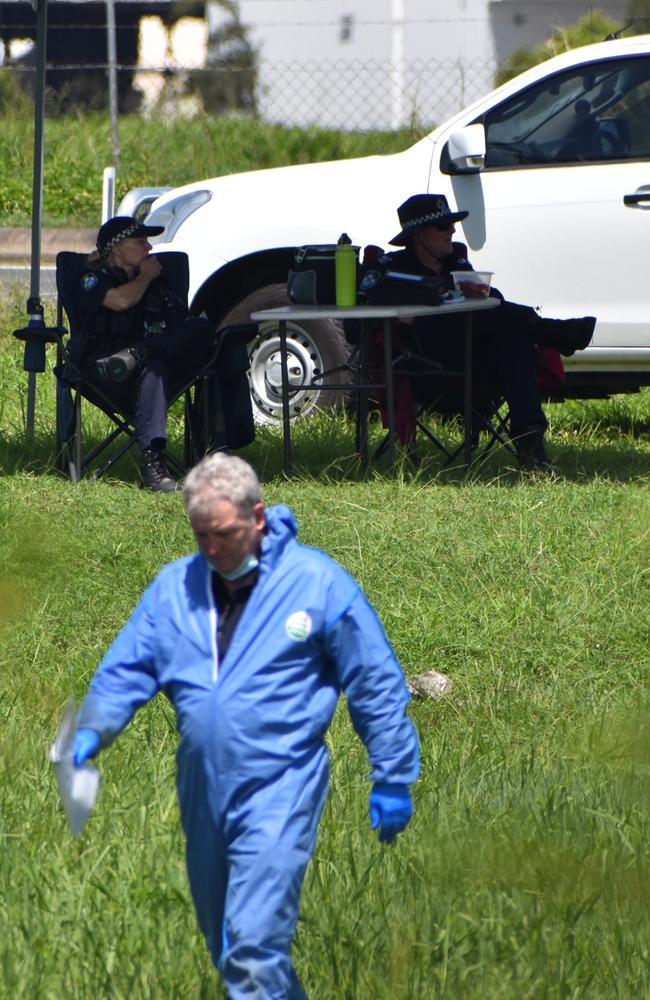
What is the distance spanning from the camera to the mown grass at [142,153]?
16953 millimetres

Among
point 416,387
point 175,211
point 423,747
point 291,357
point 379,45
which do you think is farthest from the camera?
point 379,45

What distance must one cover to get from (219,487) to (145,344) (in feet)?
13.5

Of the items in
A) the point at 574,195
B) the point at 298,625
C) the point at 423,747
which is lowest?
the point at 423,747

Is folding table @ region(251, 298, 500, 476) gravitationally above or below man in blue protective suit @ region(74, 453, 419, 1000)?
above

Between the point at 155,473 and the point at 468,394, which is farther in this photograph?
the point at 468,394

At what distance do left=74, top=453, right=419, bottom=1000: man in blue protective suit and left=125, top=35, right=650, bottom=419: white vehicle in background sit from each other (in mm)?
5135

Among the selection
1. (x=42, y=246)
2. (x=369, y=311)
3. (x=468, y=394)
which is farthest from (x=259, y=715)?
(x=42, y=246)

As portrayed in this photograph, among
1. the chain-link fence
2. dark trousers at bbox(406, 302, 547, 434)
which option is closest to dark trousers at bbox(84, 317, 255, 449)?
dark trousers at bbox(406, 302, 547, 434)

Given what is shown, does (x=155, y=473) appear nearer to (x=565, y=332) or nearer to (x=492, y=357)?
(x=492, y=357)

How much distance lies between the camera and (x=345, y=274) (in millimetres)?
7102

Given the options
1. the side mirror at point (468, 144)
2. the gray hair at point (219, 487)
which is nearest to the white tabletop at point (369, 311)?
the side mirror at point (468, 144)

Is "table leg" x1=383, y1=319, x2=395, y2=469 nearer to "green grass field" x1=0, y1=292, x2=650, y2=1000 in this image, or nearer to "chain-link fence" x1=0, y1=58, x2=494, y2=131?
"green grass field" x1=0, y1=292, x2=650, y2=1000

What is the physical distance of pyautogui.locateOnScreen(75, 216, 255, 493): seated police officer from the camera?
22.9 feet

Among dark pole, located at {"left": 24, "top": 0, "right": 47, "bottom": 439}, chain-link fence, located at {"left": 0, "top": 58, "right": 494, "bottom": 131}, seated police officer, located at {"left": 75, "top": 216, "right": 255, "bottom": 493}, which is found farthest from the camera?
chain-link fence, located at {"left": 0, "top": 58, "right": 494, "bottom": 131}
